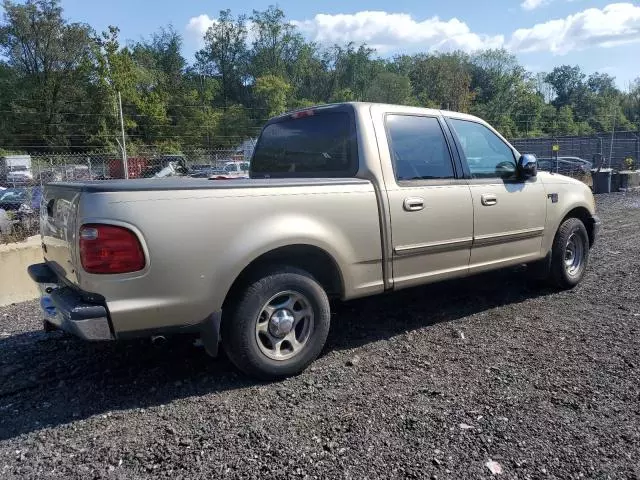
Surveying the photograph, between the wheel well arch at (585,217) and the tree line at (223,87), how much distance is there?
37.0ft

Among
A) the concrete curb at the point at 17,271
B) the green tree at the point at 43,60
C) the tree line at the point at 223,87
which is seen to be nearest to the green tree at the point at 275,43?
the tree line at the point at 223,87

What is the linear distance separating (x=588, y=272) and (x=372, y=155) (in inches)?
159

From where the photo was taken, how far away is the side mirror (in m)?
5.13

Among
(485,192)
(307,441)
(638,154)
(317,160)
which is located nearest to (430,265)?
(485,192)

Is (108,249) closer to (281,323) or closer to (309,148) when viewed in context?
(281,323)

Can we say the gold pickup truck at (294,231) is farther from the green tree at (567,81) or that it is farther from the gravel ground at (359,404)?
the green tree at (567,81)

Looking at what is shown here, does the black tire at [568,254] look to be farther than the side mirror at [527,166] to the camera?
Yes

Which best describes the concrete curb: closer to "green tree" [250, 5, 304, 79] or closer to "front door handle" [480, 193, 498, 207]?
"front door handle" [480, 193, 498, 207]

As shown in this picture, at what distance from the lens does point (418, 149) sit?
4.52 metres

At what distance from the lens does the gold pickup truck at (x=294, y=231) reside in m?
3.03

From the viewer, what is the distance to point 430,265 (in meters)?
4.41

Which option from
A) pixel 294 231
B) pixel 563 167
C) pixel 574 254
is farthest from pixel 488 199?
pixel 563 167

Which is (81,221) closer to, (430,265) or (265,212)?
(265,212)

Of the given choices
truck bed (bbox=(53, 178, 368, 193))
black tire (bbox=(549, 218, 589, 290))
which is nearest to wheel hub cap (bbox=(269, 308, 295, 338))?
truck bed (bbox=(53, 178, 368, 193))
